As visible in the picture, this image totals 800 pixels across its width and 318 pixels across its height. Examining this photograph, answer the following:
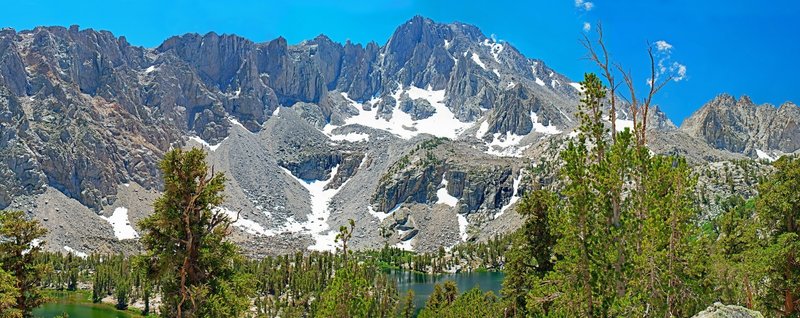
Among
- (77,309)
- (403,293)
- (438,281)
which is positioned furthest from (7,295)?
(438,281)

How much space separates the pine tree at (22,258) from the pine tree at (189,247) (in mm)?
8398

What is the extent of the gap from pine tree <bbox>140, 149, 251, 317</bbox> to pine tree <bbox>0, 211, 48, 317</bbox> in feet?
27.6

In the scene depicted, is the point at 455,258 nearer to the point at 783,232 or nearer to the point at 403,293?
the point at 403,293

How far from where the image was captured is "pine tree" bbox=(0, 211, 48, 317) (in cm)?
2339

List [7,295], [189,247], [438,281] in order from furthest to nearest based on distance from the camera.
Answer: [438,281]
[7,295]
[189,247]

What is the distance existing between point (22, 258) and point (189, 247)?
11.2m

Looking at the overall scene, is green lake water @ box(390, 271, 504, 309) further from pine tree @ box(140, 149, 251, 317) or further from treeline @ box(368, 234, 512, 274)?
pine tree @ box(140, 149, 251, 317)

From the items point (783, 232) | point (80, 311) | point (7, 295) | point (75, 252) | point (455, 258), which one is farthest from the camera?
point (455, 258)

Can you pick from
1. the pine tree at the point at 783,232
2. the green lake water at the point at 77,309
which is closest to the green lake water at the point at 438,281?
the green lake water at the point at 77,309

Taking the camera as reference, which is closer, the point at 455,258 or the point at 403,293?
the point at 403,293

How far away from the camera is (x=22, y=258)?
2412cm

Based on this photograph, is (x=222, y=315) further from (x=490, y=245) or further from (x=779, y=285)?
(x=490, y=245)

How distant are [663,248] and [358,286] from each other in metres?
12.3

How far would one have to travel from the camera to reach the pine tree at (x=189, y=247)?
18.5 metres
